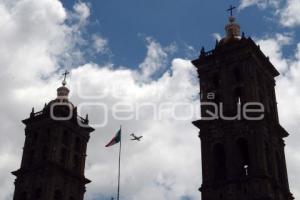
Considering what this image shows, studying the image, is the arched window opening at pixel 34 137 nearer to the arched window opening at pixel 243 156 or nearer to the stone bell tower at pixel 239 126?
the stone bell tower at pixel 239 126

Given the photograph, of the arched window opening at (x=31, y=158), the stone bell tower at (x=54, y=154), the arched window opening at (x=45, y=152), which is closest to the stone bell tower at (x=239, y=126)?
the stone bell tower at (x=54, y=154)

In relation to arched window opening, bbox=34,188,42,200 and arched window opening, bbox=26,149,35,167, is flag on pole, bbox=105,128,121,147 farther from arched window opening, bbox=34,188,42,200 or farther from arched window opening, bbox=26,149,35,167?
arched window opening, bbox=26,149,35,167

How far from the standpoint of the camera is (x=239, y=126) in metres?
58.3

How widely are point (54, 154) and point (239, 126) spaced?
74.5ft

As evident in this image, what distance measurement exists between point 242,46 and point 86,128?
23.4 metres

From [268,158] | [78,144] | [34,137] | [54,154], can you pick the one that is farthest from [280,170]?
[34,137]

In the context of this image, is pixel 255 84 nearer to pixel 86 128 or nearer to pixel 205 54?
pixel 205 54

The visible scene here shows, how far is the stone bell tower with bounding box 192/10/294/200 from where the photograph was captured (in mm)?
54969

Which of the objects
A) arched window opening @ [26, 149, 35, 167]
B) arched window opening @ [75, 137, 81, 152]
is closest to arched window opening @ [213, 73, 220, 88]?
arched window opening @ [75, 137, 81, 152]

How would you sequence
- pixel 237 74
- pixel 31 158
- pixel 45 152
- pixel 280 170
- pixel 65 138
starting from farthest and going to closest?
pixel 65 138, pixel 31 158, pixel 45 152, pixel 237 74, pixel 280 170

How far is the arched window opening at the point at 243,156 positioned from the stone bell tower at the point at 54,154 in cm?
2161

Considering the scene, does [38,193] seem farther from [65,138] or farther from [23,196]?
[65,138]

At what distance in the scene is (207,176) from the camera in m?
56.8

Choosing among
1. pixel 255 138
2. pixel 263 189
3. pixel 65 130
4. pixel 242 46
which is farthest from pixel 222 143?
pixel 65 130
